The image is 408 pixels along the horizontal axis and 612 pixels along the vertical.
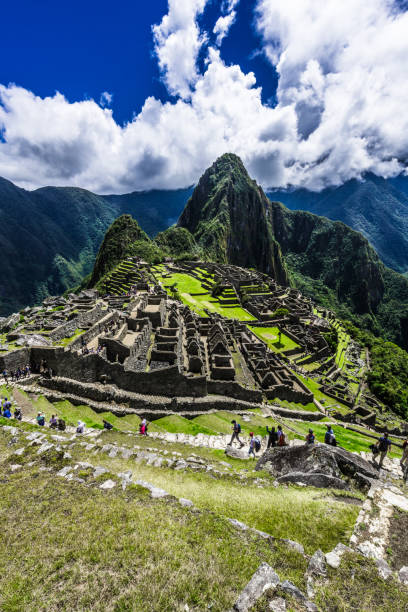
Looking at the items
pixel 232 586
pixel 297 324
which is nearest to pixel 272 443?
pixel 232 586

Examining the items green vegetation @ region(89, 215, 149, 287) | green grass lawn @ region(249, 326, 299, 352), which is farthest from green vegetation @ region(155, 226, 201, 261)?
green grass lawn @ region(249, 326, 299, 352)

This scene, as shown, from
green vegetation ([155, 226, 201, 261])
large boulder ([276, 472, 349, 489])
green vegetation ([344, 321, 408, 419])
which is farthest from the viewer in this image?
green vegetation ([155, 226, 201, 261])

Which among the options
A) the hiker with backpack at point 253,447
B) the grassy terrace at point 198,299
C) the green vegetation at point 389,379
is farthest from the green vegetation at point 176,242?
the hiker with backpack at point 253,447

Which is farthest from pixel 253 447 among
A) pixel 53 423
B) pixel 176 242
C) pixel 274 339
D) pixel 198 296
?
pixel 176 242

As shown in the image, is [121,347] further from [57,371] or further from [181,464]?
[181,464]

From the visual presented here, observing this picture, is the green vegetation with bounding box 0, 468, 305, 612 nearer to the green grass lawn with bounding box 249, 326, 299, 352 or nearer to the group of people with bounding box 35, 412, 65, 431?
the group of people with bounding box 35, 412, 65, 431

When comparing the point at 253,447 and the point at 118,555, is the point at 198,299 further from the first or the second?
the point at 118,555
